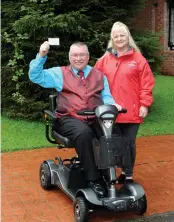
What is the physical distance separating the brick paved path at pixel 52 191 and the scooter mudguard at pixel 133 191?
26 cm

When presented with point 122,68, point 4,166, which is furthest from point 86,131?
point 4,166

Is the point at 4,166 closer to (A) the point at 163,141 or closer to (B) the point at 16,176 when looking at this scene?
(B) the point at 16,176

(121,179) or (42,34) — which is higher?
(42,34)

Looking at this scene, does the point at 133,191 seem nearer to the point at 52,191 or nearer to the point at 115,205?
the point at 115,205

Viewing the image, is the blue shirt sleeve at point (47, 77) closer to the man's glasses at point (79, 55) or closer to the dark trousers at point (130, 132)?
the man's glasses at point (79, 55)

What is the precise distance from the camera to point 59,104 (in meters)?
4.30

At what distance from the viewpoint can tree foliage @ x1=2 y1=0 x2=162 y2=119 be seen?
7.29 m

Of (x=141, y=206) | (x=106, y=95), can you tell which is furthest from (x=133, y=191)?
(x=106, y=95)

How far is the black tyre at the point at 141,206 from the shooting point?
393 cm

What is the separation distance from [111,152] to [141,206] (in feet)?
2.06

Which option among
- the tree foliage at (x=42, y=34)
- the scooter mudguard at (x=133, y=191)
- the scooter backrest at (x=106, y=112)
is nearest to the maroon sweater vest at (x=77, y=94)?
the scooter backrest at (x=106, y=112)

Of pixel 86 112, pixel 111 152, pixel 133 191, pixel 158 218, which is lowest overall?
pixel 158 218

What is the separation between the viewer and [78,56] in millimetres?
4258

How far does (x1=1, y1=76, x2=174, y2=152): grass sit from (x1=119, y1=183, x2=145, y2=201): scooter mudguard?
8.73ft
